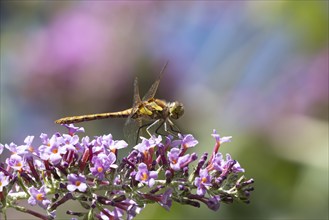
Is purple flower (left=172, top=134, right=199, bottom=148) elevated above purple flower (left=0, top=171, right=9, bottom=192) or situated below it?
above

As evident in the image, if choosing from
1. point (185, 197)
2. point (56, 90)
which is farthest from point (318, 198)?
point (56, 90)

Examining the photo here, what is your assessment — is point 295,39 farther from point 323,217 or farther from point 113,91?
point 113,91

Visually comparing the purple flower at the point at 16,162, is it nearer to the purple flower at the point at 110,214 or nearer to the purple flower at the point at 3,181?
the purple flower at the point at 3,181

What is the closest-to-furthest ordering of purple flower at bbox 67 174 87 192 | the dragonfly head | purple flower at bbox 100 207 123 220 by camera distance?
1. purple flower at bbox 67 174 87 192
2. purple flower at bbox 100 207 123 220
3. the dragonfly head

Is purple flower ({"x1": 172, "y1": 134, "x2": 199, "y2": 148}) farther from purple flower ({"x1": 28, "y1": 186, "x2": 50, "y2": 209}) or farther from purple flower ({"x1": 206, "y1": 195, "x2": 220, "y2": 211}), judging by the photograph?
purple flower ({"x1": 28, "y1": 186, "x2": 50, "y2": 209})

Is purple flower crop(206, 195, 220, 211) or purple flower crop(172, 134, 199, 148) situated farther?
purple flower crop(172, 134, 199, 148)

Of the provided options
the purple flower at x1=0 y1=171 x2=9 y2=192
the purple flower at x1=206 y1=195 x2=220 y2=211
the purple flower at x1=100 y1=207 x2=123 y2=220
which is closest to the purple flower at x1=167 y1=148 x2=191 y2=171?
the purple flower at x1=206 y1=195 x2=220 y2=211

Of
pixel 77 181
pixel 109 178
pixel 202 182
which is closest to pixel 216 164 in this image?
pixel 202 182
